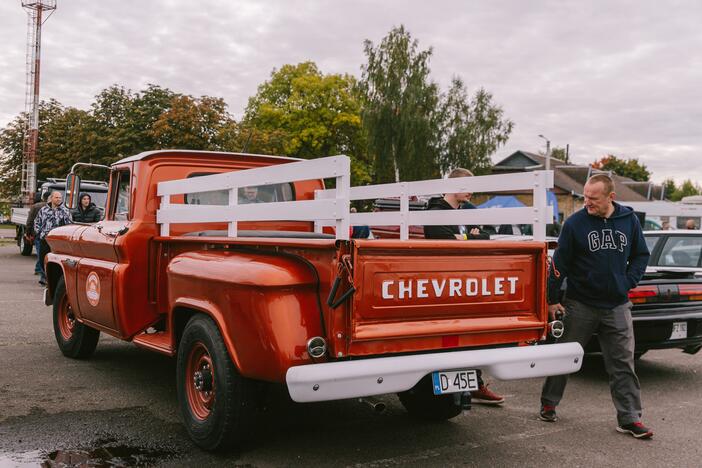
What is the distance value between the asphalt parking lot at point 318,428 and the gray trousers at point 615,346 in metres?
0.23

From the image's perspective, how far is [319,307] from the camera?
355 cm

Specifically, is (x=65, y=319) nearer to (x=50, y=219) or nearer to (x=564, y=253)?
(x=564, y=253)

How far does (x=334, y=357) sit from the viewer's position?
3.49m

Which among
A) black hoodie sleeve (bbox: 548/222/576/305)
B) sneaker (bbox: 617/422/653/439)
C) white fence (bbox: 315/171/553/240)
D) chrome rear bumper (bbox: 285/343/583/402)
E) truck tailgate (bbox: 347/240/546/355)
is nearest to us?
chrome rear bumper (bbox: 285/343/583/402)

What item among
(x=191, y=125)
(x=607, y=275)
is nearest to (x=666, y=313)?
(x=607, y=275)

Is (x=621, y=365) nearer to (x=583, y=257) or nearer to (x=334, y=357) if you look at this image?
(x=583, y=257)

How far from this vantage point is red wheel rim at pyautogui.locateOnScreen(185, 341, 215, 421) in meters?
4.10

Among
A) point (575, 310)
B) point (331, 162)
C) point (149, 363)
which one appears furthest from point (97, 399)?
point (575, 310)

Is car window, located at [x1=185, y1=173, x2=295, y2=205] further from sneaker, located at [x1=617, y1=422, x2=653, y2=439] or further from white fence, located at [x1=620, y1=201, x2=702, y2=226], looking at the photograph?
white fence, located at [x1=620, y1=201, x2=702, y2=226]

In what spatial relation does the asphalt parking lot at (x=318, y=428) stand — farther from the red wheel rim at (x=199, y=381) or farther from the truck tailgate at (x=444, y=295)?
the truck tailgate at (x=444, y=295)

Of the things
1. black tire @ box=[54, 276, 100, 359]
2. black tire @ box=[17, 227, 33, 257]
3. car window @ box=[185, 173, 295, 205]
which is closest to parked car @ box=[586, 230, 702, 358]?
car window @ box=[185, 173, 295, 205]

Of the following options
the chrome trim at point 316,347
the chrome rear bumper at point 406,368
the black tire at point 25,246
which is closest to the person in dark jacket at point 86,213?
the chrome trim at point 316,347

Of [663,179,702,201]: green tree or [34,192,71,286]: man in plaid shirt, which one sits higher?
[663,179,702,201]: green tree

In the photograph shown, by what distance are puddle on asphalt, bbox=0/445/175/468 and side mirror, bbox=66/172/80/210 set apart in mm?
2649
